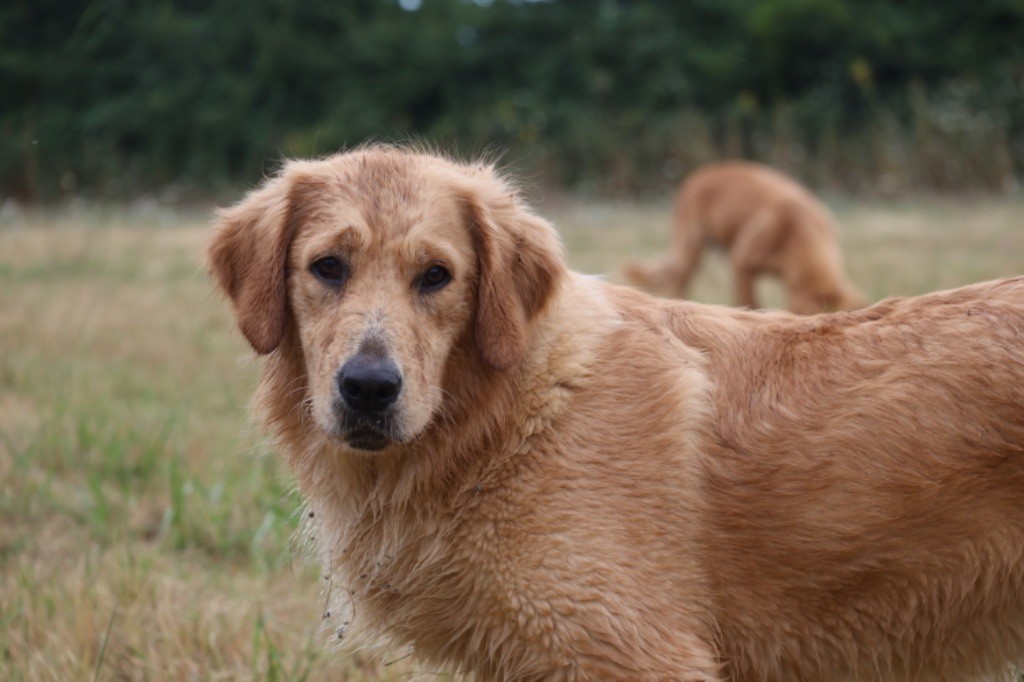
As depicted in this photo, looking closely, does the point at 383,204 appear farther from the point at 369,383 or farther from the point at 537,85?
the point at 537,85

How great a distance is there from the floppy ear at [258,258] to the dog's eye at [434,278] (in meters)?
0.45

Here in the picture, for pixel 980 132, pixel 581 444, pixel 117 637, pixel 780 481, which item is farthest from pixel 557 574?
pixel 980 132

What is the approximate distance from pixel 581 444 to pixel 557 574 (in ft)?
1.24

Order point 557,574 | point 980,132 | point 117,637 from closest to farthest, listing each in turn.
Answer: point 557,574
point 117,637
point 980,132

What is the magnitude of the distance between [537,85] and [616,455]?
25793 mm

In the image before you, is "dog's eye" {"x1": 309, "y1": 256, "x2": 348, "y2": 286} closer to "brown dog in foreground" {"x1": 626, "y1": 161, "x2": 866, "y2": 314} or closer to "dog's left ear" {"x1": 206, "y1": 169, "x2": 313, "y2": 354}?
"dog's left ear" {"x1": 206, "y1": 169, "x2": 313, "y2": 354}

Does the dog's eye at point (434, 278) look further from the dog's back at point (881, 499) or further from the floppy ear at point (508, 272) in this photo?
the dog's back at point (881, 499)

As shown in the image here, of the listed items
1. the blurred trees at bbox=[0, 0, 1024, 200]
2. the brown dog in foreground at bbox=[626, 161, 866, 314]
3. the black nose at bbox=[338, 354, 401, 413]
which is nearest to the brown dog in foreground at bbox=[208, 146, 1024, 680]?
the black nose at bbox=[338, 354, 401, 413]

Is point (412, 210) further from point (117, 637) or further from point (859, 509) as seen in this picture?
point (117, 637)

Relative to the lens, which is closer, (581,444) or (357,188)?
(581,444)

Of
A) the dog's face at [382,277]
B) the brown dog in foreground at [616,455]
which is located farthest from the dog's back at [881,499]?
the dog's face at [382,277]

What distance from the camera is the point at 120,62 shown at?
25.7 meters

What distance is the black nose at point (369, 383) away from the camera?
277 cm

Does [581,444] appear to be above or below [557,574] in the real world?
above
